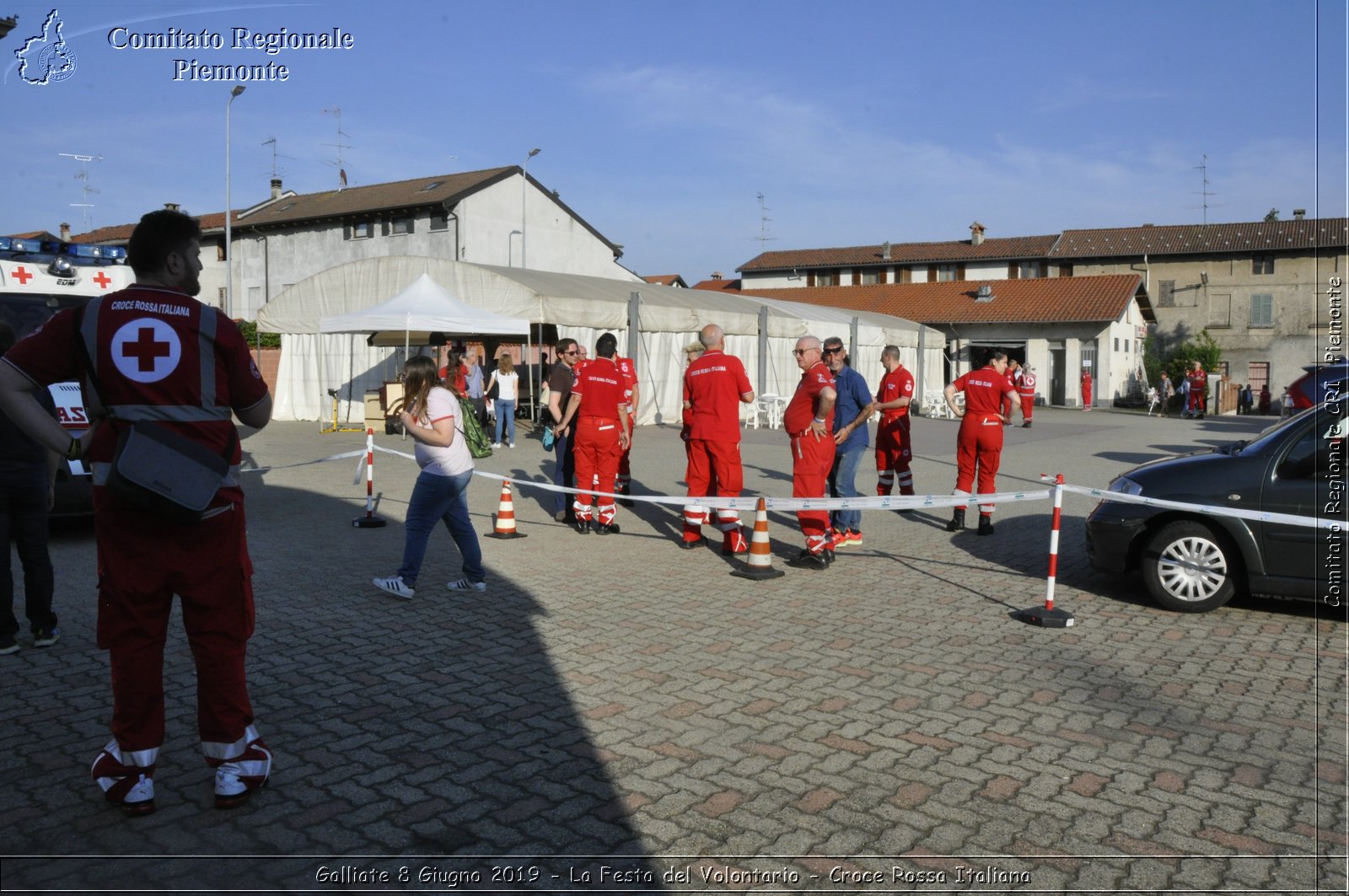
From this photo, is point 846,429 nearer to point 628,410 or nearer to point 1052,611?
point 628,410

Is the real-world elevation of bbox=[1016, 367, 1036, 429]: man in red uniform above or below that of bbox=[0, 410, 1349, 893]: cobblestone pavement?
above

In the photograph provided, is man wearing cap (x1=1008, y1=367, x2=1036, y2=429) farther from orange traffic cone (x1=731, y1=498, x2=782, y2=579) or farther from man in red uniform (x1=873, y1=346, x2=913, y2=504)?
orange traffic cone (x1=731, y1=498, x2=782, y2=579)

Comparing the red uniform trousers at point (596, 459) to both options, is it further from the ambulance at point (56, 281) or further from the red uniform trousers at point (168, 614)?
the red uniform trousers at point (168, 614)

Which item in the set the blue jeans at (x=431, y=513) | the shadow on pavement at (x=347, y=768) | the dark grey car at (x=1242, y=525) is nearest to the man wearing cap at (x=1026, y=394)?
the dark grey car at (x=1242, y=525)

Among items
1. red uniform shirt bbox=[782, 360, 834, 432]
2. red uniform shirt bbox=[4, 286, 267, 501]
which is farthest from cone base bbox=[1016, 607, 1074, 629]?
red uniform shirt bbox=[4, 286, 267, 501]

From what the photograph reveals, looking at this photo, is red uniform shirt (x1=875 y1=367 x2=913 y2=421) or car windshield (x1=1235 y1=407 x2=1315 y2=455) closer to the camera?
car windshield (x1=1235 y1=407 x2=1315 y2=455)

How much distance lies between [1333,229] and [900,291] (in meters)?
21.3

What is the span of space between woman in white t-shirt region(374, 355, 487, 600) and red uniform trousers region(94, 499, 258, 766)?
9.52 ft

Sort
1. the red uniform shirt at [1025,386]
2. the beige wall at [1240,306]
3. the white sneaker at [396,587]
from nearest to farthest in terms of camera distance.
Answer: the white sneaker at [396,587], the red uniform shirt at [1025,386], the beige wall at [1240,306]

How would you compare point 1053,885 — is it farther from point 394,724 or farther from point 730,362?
point 730,362

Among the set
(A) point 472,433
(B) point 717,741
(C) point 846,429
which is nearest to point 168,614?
(B) point 717,741

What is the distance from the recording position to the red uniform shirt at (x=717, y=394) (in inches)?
346

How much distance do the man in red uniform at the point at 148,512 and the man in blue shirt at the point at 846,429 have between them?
6057 mm

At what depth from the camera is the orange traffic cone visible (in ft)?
25.9
